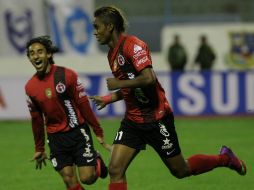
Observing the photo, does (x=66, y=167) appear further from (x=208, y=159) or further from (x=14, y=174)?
(x=14, y=174)

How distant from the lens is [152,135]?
7.36 metres

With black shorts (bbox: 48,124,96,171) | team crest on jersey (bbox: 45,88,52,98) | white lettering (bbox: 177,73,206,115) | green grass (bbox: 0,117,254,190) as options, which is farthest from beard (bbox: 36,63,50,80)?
white lettering (bbox: 177,73,206,115)

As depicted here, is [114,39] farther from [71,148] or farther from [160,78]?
[160,78]

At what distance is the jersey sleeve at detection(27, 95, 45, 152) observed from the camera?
768 centimetres

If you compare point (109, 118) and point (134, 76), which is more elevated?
point (134, 76)

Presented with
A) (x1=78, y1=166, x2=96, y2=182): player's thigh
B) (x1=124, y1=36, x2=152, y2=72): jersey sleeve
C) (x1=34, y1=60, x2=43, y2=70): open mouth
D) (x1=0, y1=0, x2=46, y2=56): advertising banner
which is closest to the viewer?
(x1=124, y1=36, x2=152, y2=72): jersey sleeve

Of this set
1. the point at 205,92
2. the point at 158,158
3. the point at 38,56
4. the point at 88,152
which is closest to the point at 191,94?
the point at 205,92

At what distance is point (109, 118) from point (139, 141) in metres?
11.0

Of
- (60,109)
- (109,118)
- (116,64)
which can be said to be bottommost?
(109,118)

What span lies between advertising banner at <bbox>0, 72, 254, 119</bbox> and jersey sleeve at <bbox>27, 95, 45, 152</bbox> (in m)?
10.4

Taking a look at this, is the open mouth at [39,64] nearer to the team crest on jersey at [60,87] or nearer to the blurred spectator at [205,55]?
the team crest on jersey at [60,87]

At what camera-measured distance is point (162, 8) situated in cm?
2444

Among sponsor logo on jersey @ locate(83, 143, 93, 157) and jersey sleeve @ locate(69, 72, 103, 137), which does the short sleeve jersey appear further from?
sponsor logo on jersey @ locate(83, 143, 93, 157)

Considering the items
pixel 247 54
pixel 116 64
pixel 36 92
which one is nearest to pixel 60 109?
pixel 36 92
